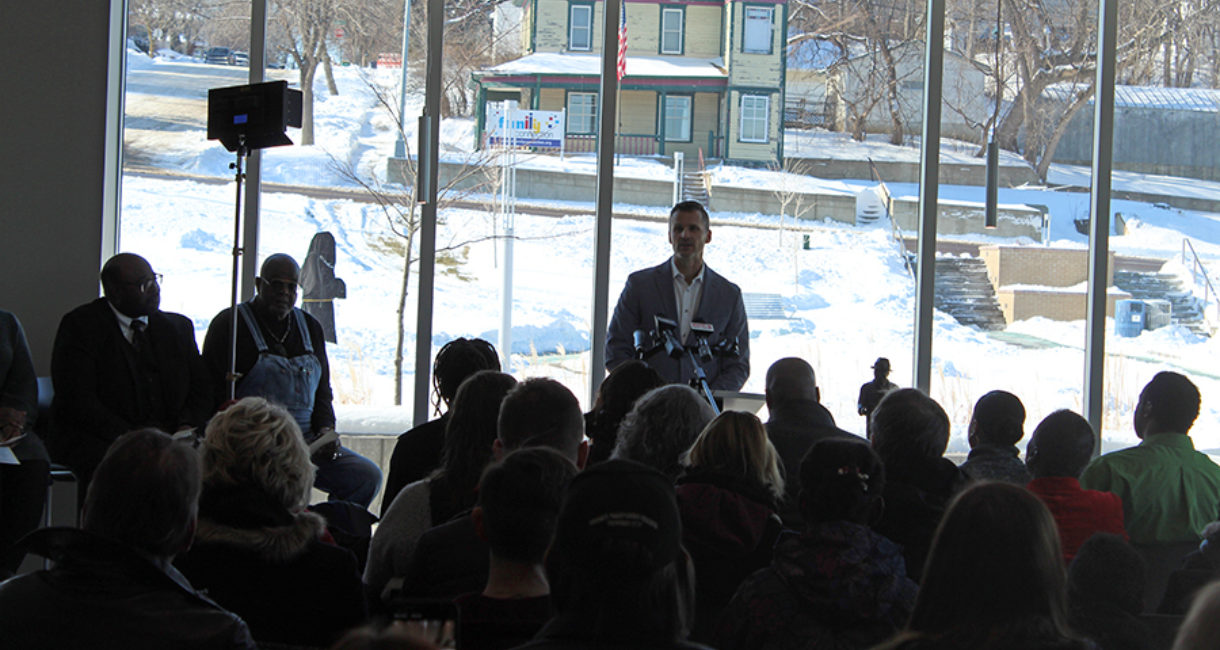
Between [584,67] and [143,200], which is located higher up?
[584,67]

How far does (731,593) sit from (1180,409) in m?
1.72

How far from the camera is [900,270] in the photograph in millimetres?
5387

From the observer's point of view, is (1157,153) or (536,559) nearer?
(536,559)

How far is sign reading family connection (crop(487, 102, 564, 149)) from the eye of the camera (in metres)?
5.23

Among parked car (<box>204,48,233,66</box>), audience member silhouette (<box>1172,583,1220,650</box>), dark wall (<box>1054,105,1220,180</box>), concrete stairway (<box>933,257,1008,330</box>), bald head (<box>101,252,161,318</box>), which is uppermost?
parked car (<box>204,48,233,66</box>)

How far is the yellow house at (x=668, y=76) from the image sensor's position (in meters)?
5.25

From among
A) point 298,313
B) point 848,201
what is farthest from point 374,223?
point 848,201

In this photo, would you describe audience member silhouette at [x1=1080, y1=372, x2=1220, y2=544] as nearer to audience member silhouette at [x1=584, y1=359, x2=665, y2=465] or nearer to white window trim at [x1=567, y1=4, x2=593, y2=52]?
audience member silhouette at [x1=584, y1=359, x2=665, y2=465]

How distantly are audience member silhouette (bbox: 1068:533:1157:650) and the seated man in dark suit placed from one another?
10.9 ft

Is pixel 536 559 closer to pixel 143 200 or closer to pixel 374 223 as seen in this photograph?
pixel 374 223

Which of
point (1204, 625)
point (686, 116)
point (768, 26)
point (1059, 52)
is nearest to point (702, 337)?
point (686, 116)

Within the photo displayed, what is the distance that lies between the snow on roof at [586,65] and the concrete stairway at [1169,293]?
256 centimetres

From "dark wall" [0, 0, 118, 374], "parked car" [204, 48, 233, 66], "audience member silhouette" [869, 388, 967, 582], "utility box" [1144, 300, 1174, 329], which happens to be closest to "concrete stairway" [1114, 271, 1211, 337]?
"utility box" [1144, 300, 1174, 329]

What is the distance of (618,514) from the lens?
1.42 m
